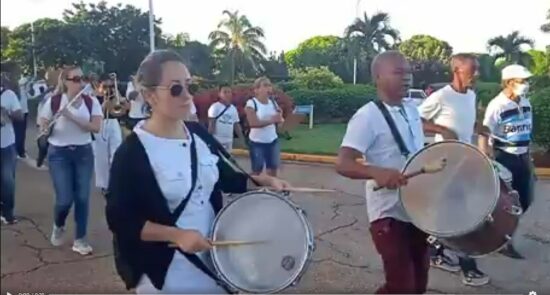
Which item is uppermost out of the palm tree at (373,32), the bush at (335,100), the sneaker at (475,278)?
the palm tree at (373,32)

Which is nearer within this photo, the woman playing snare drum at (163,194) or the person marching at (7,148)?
the woman playing snare drum at (163,194)

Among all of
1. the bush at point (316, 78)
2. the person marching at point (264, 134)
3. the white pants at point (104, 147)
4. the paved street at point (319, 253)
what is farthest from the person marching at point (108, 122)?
the person marching at point (264, 134)

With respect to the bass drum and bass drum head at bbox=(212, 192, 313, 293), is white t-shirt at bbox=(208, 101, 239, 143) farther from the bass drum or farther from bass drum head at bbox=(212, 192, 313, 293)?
bass drum head at bbox=(212, 192, 313, 293)

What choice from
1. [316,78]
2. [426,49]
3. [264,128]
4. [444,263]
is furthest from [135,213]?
[264,128]

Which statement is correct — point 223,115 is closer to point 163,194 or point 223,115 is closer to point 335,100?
point 335,100

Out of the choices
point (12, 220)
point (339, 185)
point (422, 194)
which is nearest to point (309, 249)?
point (422, 194)

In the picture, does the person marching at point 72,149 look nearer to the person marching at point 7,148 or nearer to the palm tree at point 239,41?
the person marching at point 7,148
